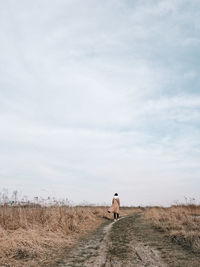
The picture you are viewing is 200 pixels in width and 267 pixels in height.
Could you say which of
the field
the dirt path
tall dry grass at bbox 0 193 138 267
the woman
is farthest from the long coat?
the dirt path

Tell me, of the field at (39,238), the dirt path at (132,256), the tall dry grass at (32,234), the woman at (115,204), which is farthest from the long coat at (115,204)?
the dirt path at (132,256)

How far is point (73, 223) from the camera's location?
11883 mm

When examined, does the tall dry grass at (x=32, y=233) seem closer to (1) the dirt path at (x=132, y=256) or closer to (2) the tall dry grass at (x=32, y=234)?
(2) the tall dry grass at (x=32, y=234)

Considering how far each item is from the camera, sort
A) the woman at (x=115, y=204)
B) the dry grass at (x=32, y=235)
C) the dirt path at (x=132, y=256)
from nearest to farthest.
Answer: the dirt path at (x=132, y=256) → the dry grass at (x=32, y=235) → the woman at (x=115, y=204)

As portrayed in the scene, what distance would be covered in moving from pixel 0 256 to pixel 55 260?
4.34 ft

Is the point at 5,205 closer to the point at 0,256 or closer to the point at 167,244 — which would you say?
the point at 0,256

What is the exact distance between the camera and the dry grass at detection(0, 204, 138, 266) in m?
6.32

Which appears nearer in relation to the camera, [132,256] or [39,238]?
[132,256]

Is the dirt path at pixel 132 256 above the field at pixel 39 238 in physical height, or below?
below

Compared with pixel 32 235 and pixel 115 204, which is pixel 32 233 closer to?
pixel 32 235

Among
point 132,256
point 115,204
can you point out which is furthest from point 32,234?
point 115,204

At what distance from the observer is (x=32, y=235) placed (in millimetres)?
7664

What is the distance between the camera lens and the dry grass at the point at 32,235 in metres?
6.32

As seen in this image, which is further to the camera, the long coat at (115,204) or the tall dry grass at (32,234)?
the long coat at (115,204)
